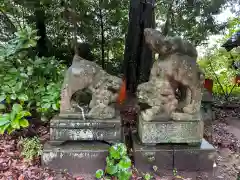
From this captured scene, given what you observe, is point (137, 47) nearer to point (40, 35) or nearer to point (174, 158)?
point (40, 35)

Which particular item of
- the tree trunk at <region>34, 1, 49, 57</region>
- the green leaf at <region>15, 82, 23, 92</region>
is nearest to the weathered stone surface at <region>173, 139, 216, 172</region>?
the green leaf at <region>15, 82, 23, 92</region>

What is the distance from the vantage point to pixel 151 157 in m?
2.65

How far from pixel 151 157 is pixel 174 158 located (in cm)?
27

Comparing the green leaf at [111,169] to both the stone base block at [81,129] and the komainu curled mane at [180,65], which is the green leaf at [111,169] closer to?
the stone base block at [81,129]

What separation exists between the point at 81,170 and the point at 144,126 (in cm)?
89

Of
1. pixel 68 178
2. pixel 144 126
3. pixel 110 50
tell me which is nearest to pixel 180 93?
pixel 144 126

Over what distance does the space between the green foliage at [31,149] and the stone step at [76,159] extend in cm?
16

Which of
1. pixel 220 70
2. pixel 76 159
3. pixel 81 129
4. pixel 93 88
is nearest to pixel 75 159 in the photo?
pixel 76 159

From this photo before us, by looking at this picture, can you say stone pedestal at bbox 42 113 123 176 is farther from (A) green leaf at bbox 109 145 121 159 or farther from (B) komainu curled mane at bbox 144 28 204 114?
(B) komainu curled mane at bbox 144 28 204 114

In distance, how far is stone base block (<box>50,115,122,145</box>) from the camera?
261 centimetres

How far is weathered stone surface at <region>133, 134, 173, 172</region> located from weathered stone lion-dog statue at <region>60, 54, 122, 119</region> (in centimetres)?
54

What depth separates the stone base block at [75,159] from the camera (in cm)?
259

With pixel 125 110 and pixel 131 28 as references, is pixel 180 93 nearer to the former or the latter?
pixel 125 110

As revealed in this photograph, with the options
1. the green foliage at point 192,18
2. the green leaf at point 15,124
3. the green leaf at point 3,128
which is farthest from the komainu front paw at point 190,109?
the green foliage at point 192,18
